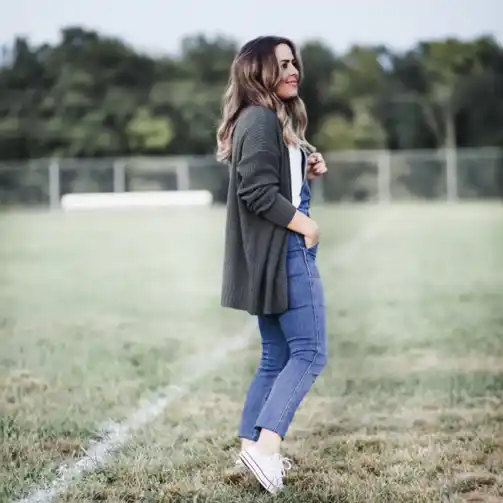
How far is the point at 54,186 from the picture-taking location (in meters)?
21.0

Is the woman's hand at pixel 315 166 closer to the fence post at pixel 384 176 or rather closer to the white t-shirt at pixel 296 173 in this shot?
the white t-shirt at pixel 296 173

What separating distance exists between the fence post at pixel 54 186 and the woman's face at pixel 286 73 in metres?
17.5

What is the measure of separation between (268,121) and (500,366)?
2.42 meters

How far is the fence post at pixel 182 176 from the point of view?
21.9 m

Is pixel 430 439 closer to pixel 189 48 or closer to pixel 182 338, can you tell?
pixel 182 338

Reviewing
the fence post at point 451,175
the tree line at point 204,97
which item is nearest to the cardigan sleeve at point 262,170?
the tree line at point 204,97

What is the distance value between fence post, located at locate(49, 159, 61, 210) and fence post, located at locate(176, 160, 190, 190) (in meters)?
2.31

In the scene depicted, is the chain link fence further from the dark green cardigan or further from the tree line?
the dark green cardigan

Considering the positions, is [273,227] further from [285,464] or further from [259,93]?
[285,464]

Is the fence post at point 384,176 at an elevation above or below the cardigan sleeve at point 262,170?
below

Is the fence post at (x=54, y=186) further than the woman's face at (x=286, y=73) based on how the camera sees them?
Yes

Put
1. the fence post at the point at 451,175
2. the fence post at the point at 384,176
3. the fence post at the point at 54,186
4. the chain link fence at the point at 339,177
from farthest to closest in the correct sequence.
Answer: the fence post at the point at 384,176, the fence post at the point at 451,175, the chain link fence at the point at 339,177, the fence post at the point at 54,186

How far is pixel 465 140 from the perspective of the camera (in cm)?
2117

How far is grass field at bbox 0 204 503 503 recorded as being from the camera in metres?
3.03
